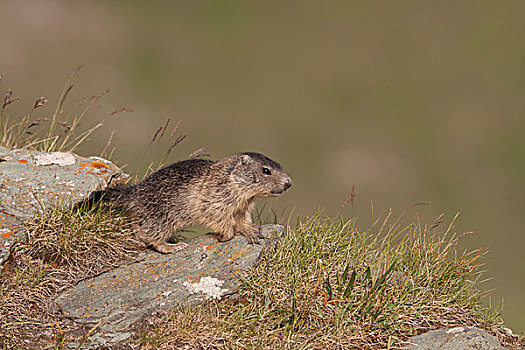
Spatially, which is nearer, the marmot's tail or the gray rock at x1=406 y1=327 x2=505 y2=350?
the gray rock at x1=406 y1=327 x2=505 y2=350

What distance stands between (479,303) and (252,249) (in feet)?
11.1

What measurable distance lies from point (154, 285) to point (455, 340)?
13.1ft

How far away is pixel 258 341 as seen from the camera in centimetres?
645

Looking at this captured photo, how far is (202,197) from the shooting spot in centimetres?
840

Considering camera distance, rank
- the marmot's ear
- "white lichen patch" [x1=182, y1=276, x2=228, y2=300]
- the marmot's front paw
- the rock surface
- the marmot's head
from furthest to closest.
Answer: the marmot's ear < the marmot's head < the marmot's front paw < "white lichen patch" [x1=182, y1=276, x2=228, y2=300] < the rock surface

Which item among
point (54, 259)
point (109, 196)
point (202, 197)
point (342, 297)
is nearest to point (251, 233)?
point (202, 197)

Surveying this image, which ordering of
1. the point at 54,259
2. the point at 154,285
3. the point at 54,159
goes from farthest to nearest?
the point at 54,159, the point at 54,259, the point at 154,285

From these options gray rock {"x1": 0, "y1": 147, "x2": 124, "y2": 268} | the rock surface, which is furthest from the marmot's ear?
gray rock {"x1": 0, "y1": 147, "x2": 124, "y2": 268}

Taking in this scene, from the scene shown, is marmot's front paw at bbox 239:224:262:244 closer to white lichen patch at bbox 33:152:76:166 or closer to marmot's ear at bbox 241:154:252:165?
marmot's ear at bbox 241:154:252:165

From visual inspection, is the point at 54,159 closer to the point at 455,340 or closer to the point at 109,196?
the point at 109,196

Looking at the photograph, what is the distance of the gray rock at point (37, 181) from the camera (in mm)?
7965

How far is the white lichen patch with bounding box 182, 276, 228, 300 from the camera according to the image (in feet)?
23.6

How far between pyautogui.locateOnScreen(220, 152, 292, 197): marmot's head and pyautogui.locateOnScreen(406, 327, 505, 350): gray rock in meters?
2.90

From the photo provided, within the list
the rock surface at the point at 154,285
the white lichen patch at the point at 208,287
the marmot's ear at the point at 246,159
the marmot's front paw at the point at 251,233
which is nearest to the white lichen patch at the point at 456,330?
the rock surface at the point at 154,285
